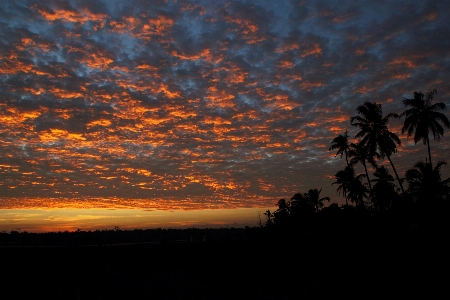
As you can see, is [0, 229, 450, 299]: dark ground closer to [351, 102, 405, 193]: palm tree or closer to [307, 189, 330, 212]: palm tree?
[351, 102, 405, 193]: palm tree

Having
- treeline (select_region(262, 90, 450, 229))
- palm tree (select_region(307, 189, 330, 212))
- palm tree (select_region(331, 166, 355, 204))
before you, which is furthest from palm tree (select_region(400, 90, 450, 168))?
palm tree (select_region(307, 189, 330, 212))

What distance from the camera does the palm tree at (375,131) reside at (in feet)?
134

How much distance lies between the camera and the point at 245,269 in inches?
1437

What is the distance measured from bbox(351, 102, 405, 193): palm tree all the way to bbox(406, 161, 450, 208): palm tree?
221cm

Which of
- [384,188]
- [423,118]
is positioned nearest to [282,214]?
[384,188]

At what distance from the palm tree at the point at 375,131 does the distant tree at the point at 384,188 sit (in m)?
10.5

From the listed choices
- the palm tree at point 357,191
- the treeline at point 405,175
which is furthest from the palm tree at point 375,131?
the palm tree at point 357,191

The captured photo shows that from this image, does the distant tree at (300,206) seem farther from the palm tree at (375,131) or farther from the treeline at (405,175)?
the palm tree at (375,131)

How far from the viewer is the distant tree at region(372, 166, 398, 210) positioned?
2041 inches

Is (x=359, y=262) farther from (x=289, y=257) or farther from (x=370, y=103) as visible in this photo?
(x=370, y=103)

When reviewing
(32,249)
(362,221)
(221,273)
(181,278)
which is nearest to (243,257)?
(221,273)

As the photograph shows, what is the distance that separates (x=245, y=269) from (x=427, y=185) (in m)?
23.4

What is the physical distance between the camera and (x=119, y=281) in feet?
110

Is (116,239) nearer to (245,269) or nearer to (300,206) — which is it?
(300,206)
